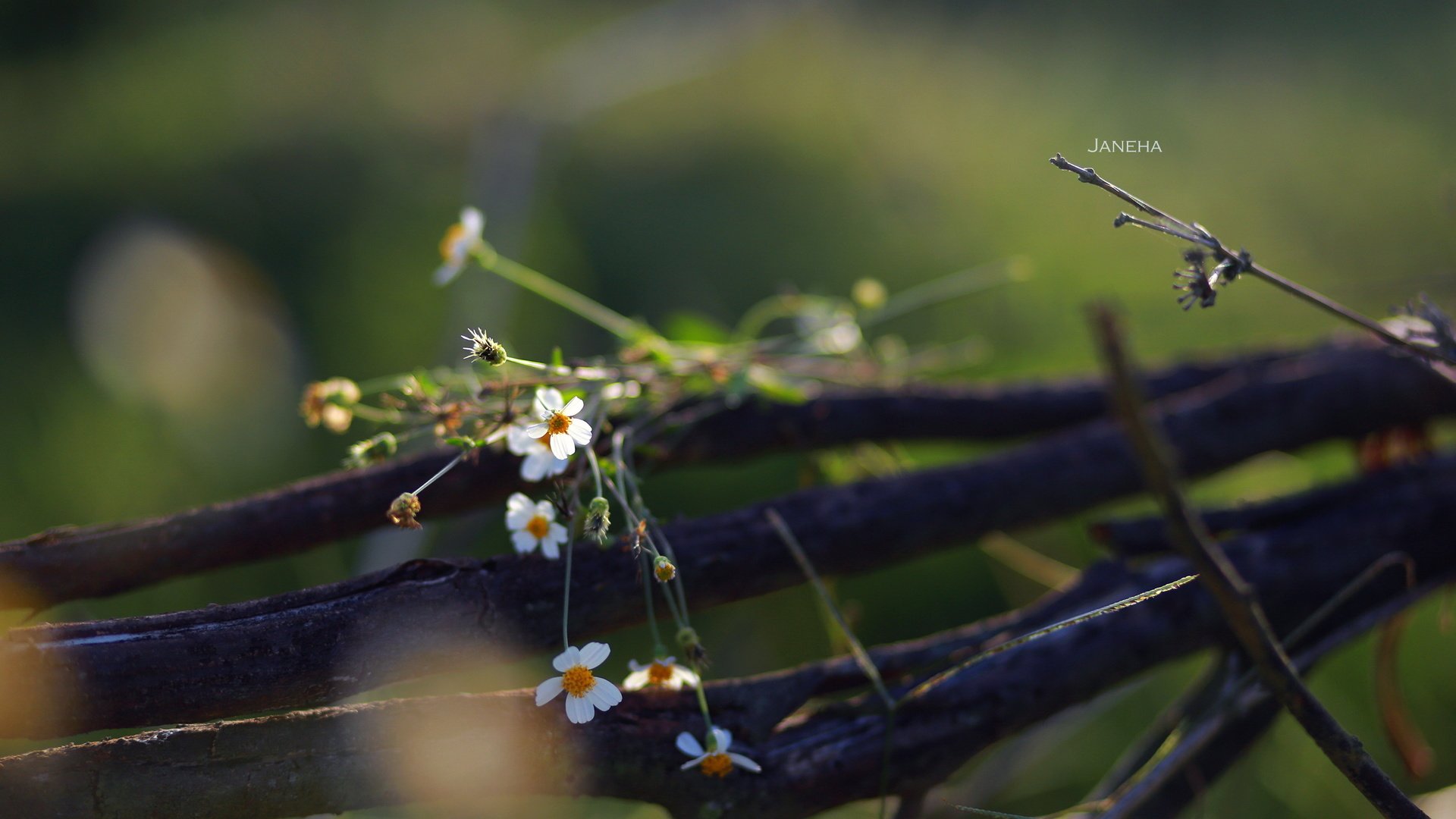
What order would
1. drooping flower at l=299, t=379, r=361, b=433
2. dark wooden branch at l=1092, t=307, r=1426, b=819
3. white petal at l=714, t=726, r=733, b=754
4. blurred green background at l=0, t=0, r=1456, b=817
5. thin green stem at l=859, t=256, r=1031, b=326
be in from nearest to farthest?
1. dark wooden branch at l=1092, t=307, r=1426, b=819
2. white petal at l=714, t=726, r=733, b=754
3. drooping flower at l=299, t=379, r=361, b=433
4. blurred green background at l=0, t=0, r=1456, b=817
5. thin green stem at l=859, t=256, r=1031, b=326

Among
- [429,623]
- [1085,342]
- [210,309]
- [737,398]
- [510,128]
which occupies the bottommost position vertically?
[429,623]

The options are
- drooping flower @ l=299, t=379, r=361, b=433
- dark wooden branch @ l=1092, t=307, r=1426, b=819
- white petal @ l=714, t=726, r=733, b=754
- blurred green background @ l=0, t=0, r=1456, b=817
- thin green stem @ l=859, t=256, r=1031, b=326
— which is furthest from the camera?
thin green stem @ l=859, t=256, r=1031, b=326

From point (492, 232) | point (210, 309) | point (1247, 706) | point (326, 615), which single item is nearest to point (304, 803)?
point (326, 615)

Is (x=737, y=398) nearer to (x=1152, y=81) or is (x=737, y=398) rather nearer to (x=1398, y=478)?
(x=1398, y=478)

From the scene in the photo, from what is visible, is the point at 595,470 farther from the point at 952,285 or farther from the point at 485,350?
the point at 952,285

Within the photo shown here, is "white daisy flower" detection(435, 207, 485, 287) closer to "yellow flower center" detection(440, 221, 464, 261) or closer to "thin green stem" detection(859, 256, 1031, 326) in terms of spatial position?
"yellow flower center" detection(440, 221, 464, 261)

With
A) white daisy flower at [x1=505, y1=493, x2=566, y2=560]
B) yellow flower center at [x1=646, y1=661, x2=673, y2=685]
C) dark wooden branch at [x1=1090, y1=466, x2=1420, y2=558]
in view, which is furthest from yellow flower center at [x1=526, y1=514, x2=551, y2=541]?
dark wooden branch at [x1=1090, y1=466, x2=1420, y2=558]

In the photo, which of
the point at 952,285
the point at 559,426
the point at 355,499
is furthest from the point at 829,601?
the point at 952,285

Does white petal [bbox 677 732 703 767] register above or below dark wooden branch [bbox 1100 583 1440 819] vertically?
above
